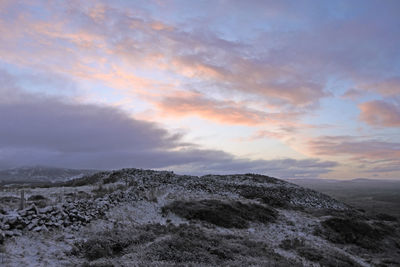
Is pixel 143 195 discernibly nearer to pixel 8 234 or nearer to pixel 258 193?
pixel 8 234

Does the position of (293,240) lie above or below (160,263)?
below

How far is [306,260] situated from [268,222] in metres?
10.3

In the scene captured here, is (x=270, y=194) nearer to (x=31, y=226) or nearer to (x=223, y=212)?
(x=223, y=212)

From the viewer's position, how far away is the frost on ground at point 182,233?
42.0ft

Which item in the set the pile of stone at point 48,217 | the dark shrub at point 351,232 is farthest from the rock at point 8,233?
the dark shrub at point 351,232

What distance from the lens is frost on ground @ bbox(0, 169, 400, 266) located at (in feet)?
42.0

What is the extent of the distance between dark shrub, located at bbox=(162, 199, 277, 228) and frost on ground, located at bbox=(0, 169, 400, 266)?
0.09 m

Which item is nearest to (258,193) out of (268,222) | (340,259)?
(268,222)

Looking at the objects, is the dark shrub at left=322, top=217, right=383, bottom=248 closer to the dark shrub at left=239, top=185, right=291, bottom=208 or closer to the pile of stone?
the dark shrub at left=239, top=185, right=291, bottom=208

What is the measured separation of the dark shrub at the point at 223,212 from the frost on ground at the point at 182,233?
0.09m

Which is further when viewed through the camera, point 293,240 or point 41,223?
point 293,240

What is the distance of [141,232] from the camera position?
17375 mm

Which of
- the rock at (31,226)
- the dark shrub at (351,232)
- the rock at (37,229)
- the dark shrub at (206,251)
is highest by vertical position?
the rock at (31,226)

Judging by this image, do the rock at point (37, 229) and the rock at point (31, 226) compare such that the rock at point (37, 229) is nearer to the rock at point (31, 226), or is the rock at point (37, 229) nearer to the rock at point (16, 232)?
the rock at point (31, 226)
